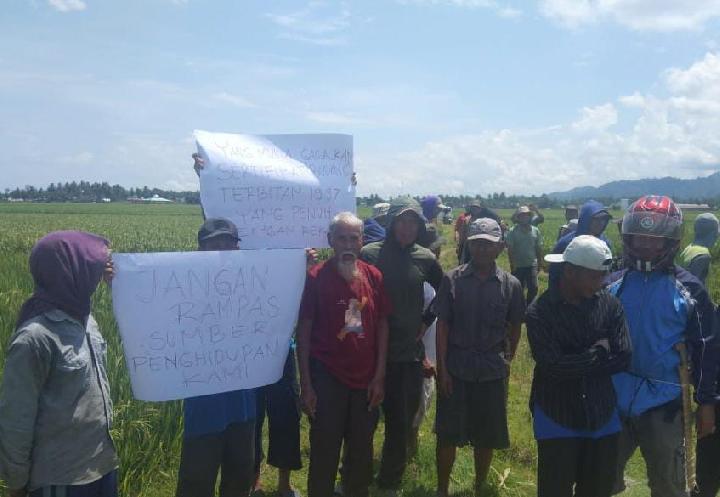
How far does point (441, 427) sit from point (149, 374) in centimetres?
204

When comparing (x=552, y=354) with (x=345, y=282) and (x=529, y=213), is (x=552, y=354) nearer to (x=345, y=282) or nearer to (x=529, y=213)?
(x=345, y=282)

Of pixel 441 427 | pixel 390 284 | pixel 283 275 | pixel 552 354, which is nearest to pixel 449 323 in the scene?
pixel 390 284

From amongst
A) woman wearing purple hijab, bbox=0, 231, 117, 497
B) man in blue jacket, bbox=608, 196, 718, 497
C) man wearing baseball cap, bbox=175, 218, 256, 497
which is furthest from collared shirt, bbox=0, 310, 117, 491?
man in blue jacket, bbox=608, 196, 718, 497

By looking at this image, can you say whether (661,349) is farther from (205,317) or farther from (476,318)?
(205,317)

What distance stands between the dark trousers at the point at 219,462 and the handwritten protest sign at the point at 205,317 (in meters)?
0.27

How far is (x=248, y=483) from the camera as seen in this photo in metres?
3.29

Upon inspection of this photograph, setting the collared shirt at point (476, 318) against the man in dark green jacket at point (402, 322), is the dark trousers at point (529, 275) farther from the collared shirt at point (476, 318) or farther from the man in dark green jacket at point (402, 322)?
the collared shirt at point (476, 318)

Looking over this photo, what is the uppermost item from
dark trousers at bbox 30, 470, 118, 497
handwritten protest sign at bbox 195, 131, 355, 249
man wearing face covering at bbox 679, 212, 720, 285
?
handwritten protest sign at bbox 195, 131, 355, 249

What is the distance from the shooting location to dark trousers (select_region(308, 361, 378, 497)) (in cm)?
346

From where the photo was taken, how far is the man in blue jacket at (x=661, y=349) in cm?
310

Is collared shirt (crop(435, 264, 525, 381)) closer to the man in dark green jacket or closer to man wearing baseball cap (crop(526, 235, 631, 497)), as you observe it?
the man in dark green jacket

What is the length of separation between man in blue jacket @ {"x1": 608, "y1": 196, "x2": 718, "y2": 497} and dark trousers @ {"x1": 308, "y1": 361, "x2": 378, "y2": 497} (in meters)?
1.51

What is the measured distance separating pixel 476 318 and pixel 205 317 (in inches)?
70.6

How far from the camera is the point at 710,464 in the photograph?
3.43m
